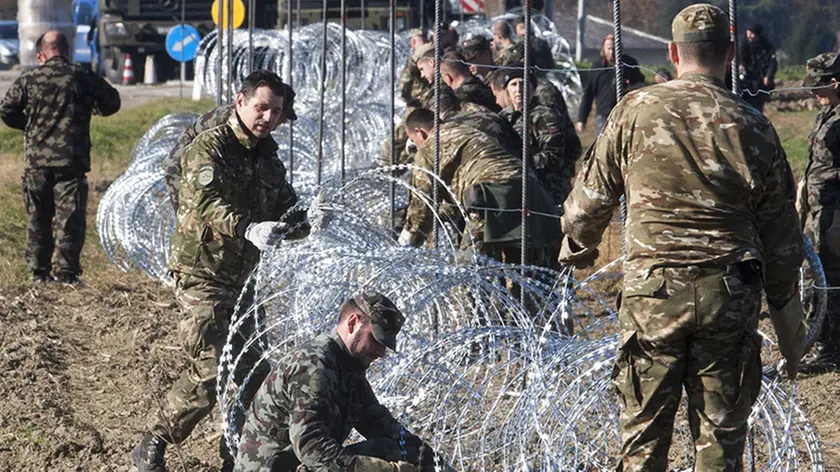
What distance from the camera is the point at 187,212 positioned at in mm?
6148

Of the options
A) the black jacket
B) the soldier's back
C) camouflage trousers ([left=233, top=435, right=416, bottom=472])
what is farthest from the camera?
the black jacket

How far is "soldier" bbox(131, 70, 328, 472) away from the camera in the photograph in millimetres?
6035

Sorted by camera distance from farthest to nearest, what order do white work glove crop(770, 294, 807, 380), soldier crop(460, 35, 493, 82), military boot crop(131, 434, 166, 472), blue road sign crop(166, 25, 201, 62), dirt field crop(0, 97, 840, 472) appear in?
blue road sign crop(166, 25, 201, 62) < soldier crop(460, 35, 493, 82) < dirt field crop(0, 97, 840, 472) < military boot crop(131, 434, 166, 472) < white work glove crop(770, 294, 807, 380)

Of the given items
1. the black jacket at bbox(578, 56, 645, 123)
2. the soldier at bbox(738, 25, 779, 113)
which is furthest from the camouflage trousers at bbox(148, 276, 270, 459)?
Answer: the soldier at bbox(738, 25, 779, 113)

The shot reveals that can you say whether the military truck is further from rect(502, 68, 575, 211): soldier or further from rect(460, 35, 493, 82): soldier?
rect(502, 68, 575, 211): soldier

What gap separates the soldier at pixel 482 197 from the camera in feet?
25.7

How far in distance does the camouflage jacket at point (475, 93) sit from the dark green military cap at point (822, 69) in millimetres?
2606

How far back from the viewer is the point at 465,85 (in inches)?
388

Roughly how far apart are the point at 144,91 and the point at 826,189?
21.9 metres

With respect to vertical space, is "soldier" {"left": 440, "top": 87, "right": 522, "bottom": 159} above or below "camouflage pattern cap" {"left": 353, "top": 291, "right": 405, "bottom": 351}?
above

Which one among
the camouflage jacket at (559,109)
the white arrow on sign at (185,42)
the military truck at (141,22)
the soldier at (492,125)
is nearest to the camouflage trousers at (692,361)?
the soldier at (492,125)

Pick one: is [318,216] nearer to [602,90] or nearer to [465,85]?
Answer: [465,85]

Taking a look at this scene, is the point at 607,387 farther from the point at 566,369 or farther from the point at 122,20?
the point at 122,20

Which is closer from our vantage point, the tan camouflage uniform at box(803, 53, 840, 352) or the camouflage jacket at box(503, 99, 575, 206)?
the tan camouflage uniform at box(803, 53, 840, 352)
